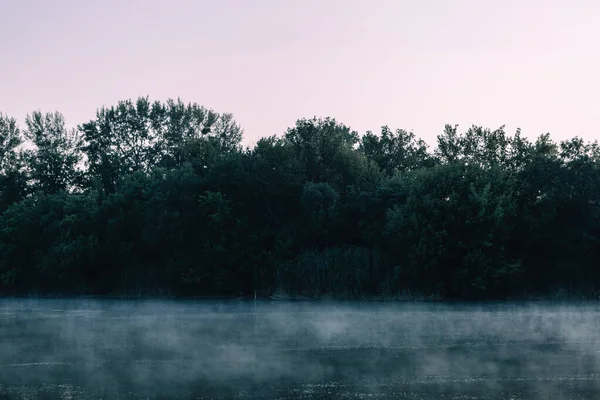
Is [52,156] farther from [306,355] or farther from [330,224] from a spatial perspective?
[306,355]

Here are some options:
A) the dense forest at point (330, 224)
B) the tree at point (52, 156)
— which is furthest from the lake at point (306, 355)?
the tree at point (52, 156)


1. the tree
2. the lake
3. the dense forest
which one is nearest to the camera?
the lake

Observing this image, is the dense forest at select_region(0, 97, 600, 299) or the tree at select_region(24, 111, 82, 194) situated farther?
the tree at select_region(24, 111, 82, 194)

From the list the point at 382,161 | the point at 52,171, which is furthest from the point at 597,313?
the point at 52,171

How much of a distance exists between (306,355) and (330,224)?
147ft

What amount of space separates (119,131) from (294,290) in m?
58.9

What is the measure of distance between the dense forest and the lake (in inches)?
672

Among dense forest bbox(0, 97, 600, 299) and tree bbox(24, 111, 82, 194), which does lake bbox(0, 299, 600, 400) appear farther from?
tree bbox(24, 111, 82, 194)

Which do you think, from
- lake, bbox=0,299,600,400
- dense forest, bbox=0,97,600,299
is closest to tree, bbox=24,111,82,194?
dense forest, bbox=0,97,600,299

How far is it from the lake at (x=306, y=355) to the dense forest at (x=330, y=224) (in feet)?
56.0

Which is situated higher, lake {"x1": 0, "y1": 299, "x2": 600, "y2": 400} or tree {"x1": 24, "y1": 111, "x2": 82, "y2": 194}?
tree {"x1": 24, "y1": 111, "x2": 82, "y2": 194}

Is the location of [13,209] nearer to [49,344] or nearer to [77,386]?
[49,344]

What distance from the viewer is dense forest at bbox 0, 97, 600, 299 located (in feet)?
206

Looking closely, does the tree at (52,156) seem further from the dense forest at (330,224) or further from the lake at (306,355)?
the lake at (306,355)
